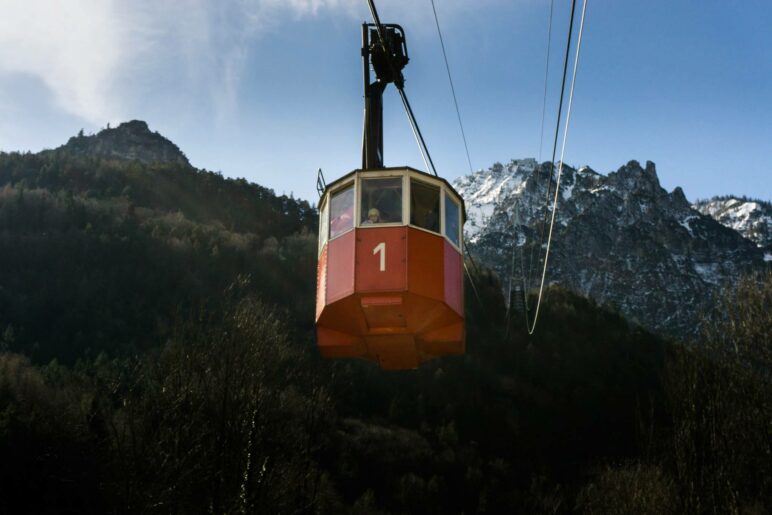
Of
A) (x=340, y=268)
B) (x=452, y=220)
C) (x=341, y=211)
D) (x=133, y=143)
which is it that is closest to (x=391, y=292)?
(x=340, y=268)

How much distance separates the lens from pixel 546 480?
5866cm

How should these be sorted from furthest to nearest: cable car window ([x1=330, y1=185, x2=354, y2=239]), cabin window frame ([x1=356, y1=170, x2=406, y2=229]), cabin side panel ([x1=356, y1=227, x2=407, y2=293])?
cable car window ([x1=330, y1=185, x2=354, y2=239])
cabin window frame ([x1=356, y1=170, x2=406, y2=229])
cabin side panel ([x1=356, y1=227, x2=407, y2=293])

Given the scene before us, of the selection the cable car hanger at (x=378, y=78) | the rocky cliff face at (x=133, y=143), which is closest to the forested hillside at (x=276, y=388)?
the cable car hanger at (x=378, y=78)

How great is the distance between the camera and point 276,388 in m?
27.8

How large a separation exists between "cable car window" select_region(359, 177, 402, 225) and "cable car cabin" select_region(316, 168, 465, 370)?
0.05 ft

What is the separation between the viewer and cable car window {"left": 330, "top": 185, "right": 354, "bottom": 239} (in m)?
12.9

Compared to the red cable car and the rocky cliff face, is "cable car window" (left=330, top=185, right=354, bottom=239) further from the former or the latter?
the rocky cliff face

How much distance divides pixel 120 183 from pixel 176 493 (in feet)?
274

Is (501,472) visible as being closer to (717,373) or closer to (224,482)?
(717,373)

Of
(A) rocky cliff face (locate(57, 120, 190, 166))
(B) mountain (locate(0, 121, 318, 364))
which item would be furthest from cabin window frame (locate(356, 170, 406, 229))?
(A) rocky cliff face (locate(57, 120, 190, 166))

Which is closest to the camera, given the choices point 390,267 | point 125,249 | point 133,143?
point 390,267

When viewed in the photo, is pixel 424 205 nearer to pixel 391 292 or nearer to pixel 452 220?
pixel 452 220

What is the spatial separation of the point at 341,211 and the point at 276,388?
1577 cm

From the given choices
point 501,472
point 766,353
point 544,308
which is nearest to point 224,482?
point 766,353
